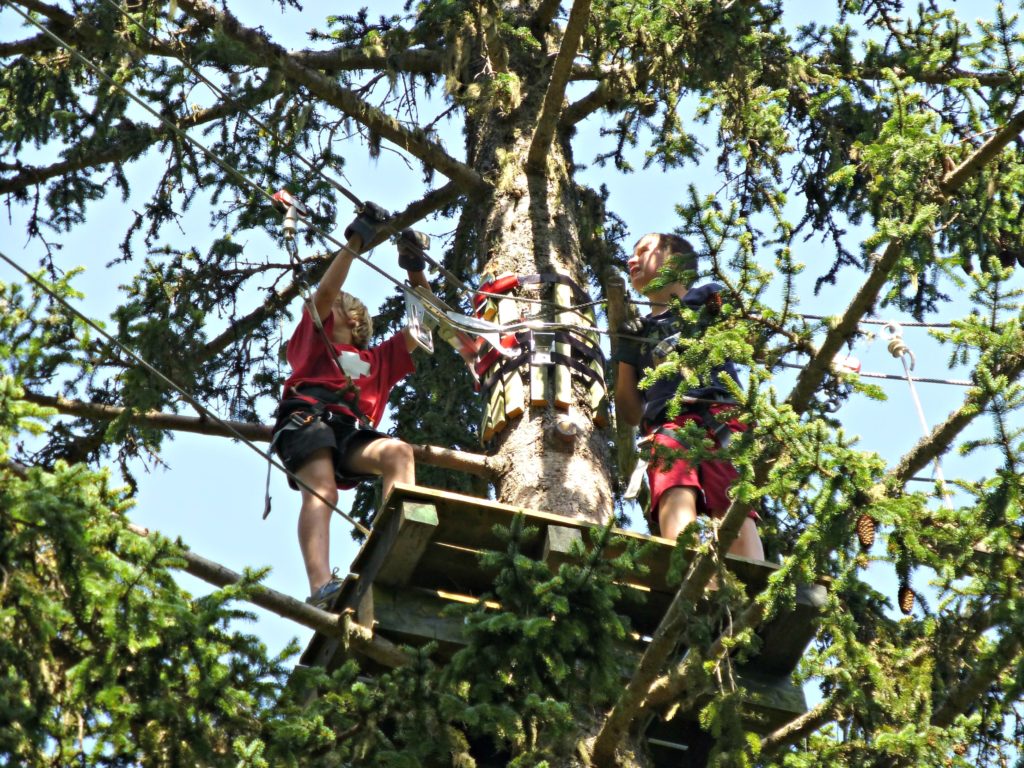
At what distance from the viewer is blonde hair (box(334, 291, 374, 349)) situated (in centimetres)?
752

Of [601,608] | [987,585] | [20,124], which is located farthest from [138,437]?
[987,585]

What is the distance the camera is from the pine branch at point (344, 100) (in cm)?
785

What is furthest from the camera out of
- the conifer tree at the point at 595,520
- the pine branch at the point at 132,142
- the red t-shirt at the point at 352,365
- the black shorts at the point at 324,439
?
the pine branch at the point at 132,142

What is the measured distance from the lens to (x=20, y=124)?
8.86m

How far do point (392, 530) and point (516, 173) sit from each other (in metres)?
3.06

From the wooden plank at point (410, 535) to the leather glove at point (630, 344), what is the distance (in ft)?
6.19

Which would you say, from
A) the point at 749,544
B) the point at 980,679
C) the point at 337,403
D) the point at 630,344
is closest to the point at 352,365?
the point at 337,403

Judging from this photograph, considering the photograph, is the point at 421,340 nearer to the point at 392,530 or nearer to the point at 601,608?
the point at 392,530

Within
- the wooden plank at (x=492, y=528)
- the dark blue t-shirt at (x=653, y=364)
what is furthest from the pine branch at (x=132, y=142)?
the wooden plank at (x=492, y=528)

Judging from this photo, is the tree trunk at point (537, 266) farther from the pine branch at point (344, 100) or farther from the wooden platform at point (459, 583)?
the wooden platform at point (459, 583)

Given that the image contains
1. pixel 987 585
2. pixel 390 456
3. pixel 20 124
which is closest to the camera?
pixel 987 585

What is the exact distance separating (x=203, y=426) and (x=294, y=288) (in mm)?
1511

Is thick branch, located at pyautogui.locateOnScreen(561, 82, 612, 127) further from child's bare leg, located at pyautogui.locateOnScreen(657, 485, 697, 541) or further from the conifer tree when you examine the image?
child's bare leg, located at pyautogui.locateOnScreen(657, 485, 697, 541)

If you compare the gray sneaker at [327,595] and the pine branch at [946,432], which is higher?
the pine branch at [946,432]
